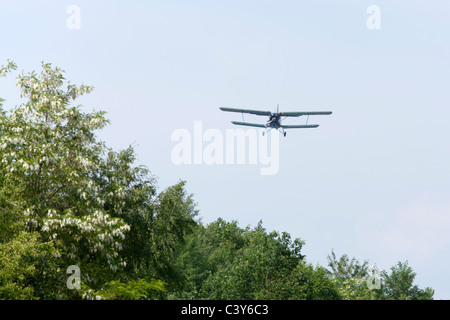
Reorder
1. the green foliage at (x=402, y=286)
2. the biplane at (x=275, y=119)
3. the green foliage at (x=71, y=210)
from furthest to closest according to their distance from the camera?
the green foliage at (x=402, y=286) → the biplane at (x=275, y=119) → the green foliage at (x=71, y=210)

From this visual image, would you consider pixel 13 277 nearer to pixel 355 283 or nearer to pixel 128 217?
pixel 128 217

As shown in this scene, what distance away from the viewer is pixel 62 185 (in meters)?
33.3

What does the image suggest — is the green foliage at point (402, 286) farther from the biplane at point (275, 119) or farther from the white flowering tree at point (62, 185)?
the white flowering tree at point (62, 185)

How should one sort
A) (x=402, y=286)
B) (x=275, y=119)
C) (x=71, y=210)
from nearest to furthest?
(x=71, y=210) < (x=275, y=119) < (x=402, y=286)

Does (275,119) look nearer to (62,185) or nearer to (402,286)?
(62,185)

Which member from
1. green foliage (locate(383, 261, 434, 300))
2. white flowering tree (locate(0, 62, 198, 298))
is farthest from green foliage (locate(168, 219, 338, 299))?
green foliage (locate(383, 261, 434, 300))

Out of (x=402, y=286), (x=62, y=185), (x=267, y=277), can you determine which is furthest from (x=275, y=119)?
(x=402, y=286)

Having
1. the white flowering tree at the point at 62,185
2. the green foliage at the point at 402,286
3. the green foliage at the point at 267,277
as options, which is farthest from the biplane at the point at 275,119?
the green foliage at the point at 402,286

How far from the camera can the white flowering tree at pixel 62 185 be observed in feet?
99.8

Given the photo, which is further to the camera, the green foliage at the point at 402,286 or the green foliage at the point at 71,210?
the green foliage at the point at 402,286

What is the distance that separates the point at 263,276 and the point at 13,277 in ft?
137

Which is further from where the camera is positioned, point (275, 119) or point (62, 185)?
point (275, 119)

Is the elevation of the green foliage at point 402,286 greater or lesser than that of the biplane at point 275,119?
lesser
